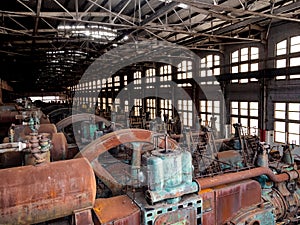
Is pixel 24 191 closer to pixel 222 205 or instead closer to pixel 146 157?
pixel 146 157

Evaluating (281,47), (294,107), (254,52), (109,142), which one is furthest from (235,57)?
(109,142)

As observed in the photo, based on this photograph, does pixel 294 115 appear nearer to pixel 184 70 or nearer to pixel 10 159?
pixel 184 70

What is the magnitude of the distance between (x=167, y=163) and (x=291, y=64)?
9.13 meters

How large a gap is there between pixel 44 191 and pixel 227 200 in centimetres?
219

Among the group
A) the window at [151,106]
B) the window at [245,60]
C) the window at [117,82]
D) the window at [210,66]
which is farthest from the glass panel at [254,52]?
the window at [117,82]

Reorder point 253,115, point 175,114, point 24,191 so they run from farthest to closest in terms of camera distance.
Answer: point 175,114 < point 253,115 < point 24,191

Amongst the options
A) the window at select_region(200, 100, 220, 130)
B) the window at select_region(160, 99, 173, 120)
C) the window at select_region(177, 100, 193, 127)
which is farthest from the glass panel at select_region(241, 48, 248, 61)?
the window at select_region(160, 99, 173, 120)

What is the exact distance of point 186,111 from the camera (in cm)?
1574

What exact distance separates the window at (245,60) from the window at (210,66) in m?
1.09

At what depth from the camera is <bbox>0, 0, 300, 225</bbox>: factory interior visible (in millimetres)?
2168

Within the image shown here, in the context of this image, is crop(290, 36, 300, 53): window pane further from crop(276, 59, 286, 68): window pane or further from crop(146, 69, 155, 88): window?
crop(146, 69, 155, 88): window

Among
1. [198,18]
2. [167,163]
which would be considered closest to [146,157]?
[167,163]

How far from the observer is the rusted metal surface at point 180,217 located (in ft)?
8.06

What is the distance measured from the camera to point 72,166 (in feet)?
7.08
